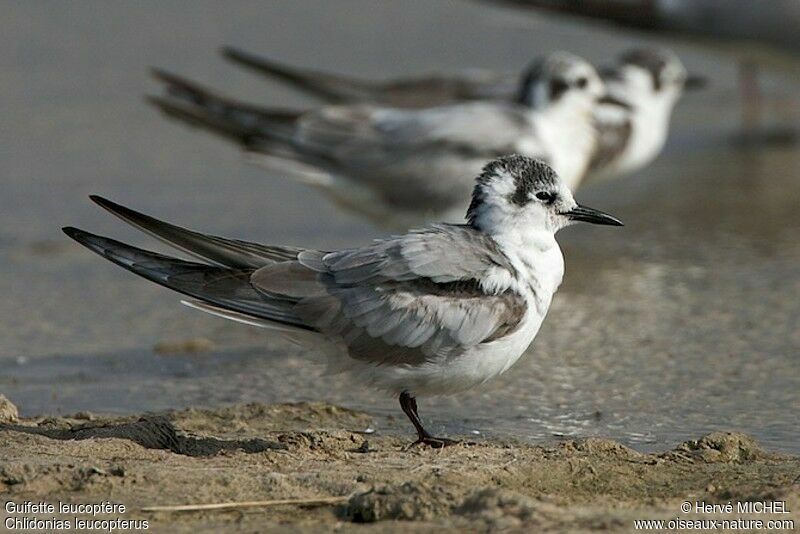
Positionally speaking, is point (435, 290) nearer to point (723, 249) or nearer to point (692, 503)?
point (692, 503)

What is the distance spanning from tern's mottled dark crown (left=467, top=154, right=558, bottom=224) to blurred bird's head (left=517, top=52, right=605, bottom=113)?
9.71 feet

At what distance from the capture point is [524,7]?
9.66 meters

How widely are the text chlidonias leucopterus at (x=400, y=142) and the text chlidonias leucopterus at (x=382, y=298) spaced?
2.63 metres

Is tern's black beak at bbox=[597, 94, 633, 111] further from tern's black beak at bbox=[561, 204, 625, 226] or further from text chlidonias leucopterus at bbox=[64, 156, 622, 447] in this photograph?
text chlidonias leucopterus at bbox=[64, 156, 622, 447]

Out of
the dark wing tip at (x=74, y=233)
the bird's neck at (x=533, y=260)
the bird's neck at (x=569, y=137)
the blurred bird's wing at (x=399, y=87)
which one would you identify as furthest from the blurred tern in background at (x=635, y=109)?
the dark wing tip at (x=74, y=233)

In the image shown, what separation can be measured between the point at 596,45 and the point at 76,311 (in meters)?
5.81

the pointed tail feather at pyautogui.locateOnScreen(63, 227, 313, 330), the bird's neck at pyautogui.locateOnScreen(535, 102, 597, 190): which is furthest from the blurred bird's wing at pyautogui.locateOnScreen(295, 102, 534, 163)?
the pointed tail feather at pyautogui.locateOnScreen(63, 227, 313, 330)

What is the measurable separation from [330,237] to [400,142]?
58 centimetres

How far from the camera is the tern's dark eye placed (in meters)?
4.55

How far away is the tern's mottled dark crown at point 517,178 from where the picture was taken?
178 inches

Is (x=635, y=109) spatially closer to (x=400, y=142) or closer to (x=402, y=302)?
(x=400, y=142)

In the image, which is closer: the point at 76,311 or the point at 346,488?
the point at 346,488

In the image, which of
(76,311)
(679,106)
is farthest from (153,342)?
(679,106)

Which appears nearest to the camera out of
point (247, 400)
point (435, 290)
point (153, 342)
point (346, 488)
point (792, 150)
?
point (346, 488)
